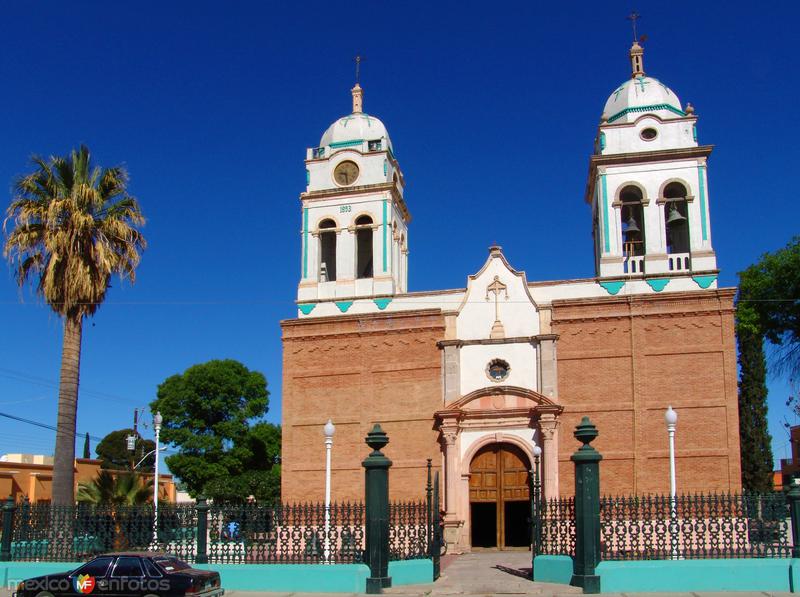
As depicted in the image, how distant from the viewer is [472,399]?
92.6 feet

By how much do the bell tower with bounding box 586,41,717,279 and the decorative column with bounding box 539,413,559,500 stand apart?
5.07m

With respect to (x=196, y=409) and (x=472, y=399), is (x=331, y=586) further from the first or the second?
(x=196, y=409)

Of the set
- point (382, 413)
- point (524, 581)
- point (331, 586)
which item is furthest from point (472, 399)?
point (331, 586)

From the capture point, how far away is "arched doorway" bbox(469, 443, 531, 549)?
27.3 meters

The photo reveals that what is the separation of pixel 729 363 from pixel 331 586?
15751 mm

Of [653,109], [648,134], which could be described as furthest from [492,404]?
[653,109]

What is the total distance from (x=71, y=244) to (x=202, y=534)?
9.53 metres

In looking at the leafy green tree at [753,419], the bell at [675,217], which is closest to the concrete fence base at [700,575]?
the bell at [675,217]

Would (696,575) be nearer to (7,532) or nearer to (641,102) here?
(7,532)

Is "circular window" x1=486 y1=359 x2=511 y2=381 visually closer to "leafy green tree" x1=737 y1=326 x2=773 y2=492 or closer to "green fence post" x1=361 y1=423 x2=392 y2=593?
"leafy green tree" x1=737 y1=326 x2=773 y2=492

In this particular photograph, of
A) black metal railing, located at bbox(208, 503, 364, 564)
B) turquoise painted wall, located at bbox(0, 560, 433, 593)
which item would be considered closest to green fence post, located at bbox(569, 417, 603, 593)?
turquoise painted wall, located at bbox(0, 560, 433, 593)

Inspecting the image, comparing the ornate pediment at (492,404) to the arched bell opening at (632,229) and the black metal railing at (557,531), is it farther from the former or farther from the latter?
the black metal railing at (557,531)

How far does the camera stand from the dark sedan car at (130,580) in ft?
46.4

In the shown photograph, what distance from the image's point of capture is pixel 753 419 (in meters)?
32.0
